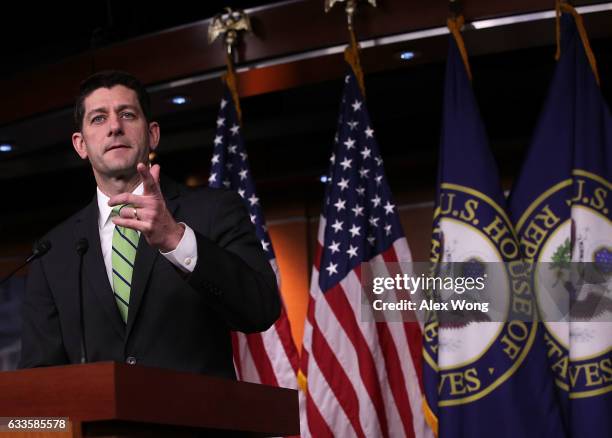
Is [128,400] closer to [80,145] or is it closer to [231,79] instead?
[80,145]

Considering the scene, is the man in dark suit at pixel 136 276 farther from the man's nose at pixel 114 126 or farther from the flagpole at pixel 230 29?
the flagpole at pixel 230 29

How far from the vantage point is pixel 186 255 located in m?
1.79

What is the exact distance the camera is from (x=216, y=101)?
4566 millimetres

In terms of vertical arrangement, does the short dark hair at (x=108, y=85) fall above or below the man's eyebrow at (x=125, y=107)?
above

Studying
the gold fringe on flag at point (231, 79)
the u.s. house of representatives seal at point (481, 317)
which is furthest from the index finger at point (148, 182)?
the gold fringe on flag at point (231, 79)

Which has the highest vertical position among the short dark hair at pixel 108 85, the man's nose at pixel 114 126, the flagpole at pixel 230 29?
the flagpole at pixel 230 29

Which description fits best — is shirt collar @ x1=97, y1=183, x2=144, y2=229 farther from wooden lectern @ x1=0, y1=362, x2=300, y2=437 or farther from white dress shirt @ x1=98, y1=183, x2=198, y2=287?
wooden lectern @ x1=0, y1=362, x2=300, y2=437

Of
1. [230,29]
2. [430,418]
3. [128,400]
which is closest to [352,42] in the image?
[230,29]

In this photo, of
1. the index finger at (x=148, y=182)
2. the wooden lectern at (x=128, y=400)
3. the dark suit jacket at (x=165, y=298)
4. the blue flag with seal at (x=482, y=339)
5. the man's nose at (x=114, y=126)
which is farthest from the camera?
the blue flag with seal at (x=482, y=339)

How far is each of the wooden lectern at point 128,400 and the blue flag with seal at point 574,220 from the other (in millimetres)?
1861

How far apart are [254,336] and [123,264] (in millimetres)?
1926

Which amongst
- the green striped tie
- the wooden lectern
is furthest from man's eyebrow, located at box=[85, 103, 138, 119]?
the wooden lectern

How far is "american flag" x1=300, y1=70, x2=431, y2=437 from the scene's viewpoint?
3.71 meters

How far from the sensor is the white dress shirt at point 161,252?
5.87 feet
